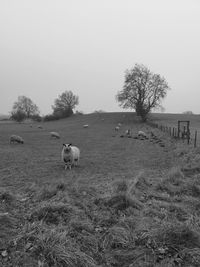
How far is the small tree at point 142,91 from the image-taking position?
55500 millimetres

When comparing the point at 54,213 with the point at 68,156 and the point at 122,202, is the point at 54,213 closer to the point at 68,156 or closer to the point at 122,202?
the point at 122,202

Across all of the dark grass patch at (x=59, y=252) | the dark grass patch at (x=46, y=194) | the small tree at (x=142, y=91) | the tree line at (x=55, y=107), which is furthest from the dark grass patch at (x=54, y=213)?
the tree line at (x=55, y=107)

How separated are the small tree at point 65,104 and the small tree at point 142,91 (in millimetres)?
41875

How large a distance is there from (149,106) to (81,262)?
55.8 meters

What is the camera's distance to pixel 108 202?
5359mm

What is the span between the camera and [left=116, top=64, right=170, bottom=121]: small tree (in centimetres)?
5550

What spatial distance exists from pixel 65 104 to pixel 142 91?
51.2 meters

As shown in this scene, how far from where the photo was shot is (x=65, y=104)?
9725 cm

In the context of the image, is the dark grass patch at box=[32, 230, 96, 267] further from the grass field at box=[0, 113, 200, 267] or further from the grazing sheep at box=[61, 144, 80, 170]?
the grazing sheep at box=[61, 144, 80, 170]

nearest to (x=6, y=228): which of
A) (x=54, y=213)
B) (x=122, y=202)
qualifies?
(x=54, y=213)

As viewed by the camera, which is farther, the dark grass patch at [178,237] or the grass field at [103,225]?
the dark grass patch at [178,237]

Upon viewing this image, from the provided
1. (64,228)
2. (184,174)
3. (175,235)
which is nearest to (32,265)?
(64,228)

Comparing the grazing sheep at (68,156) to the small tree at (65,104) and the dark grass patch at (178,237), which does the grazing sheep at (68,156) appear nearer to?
the dark grass patch at (178,237)

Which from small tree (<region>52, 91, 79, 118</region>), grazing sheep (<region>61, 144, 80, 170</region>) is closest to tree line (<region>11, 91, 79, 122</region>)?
small tree (<region>52, 91, 79, 118</region>)
